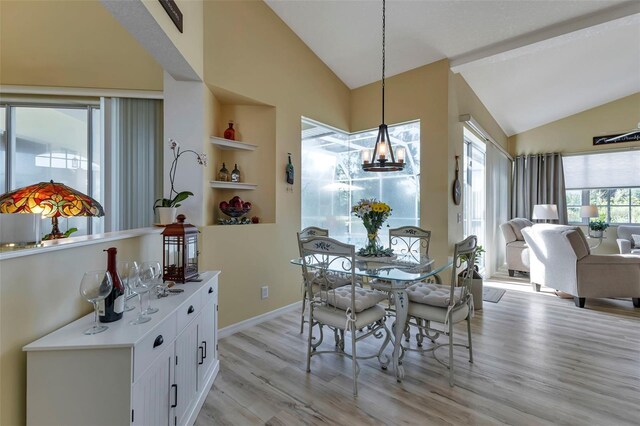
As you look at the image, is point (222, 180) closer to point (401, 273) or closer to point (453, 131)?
point (401, 273)

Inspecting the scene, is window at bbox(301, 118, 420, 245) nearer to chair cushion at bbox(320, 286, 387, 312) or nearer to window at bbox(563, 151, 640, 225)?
chair cushion at bbox(320, 286, 387, 312)

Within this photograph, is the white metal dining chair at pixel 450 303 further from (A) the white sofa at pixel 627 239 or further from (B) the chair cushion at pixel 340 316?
(A) the white sofa at pixel 627 239

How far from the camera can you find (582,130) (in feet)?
21.8

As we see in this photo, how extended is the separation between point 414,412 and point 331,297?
91cm

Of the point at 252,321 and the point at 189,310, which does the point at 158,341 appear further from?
the point at 252,321

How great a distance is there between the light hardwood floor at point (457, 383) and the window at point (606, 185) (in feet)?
14.7

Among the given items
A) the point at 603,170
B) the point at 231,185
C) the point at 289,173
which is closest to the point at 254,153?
the point at 289,173

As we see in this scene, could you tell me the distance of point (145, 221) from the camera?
10.8 ft

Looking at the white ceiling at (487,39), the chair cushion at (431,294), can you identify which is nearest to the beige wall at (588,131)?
the white ceiling at (487,39)

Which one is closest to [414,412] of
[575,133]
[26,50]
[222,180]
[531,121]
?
[222,180]

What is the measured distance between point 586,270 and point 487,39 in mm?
3253

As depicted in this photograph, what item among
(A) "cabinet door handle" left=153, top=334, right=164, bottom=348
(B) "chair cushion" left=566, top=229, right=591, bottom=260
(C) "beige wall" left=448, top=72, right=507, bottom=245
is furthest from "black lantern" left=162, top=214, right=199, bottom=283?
(B) "chair cushion" left=566, top=229, right=591, bottom=260

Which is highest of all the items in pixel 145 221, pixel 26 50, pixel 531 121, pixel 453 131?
pixel 531 121

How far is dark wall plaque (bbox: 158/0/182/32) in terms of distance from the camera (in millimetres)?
2070
